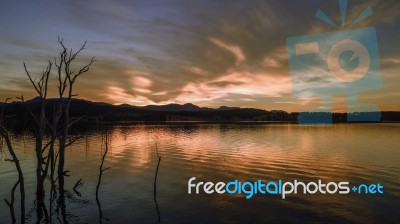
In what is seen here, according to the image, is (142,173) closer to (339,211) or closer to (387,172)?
(339,211)

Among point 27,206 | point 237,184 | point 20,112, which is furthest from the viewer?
point 20,112

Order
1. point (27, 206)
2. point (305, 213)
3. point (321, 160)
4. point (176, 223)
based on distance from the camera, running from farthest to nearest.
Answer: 1. point (321, 160)
2. point (27, 206)
3. point (305, 213)
4. point (176, 223)

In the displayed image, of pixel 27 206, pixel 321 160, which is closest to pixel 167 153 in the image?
pixel 321 160

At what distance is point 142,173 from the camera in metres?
38.4

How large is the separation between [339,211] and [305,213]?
277cm

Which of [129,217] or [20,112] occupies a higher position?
[20,112]

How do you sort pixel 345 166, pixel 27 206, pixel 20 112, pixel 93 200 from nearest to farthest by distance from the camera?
pixel 27 206, pixel 93 200, pixel 345 166, pixel 20 112

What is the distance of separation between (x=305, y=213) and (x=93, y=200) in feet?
54.2

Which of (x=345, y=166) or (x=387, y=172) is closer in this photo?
(x=387, y=172)

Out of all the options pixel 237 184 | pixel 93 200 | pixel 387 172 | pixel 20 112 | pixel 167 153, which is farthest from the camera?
pixel 20 112

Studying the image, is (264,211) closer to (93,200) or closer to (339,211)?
(339,211)

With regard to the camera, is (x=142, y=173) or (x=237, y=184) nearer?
(x=237, y=184)

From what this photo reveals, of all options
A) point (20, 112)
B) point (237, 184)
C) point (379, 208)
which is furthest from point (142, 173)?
point (20, 112)

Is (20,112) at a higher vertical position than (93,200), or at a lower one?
higher
